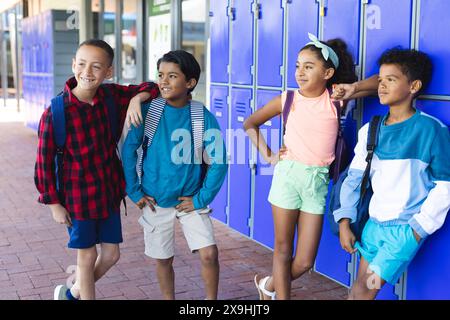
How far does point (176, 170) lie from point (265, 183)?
1769 millimetres

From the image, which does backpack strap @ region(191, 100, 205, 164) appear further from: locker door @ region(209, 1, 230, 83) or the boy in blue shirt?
locker door @ region(209, 1, 230, 83)

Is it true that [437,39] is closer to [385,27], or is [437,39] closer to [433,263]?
[385,27]

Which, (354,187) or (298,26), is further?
(298,26)

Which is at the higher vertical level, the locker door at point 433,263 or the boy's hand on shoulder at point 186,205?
the boy's hand on shoulder at point 186,205

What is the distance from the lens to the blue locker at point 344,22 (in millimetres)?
3812

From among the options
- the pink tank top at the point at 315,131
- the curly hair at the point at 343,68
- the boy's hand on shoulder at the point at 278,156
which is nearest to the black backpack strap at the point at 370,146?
the pink tank top at the point at 315,131

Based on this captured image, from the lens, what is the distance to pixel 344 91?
3363 millimetres

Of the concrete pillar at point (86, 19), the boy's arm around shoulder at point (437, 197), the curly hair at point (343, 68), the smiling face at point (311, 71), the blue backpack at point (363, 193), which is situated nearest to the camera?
the boy's arm around shoulder at point (437, 197)

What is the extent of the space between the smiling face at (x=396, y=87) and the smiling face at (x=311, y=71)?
41 cm

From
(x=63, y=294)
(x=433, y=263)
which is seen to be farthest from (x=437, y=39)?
(x=63, y=294)

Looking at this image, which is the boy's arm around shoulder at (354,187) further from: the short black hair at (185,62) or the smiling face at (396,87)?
the short black hair at (185,62)

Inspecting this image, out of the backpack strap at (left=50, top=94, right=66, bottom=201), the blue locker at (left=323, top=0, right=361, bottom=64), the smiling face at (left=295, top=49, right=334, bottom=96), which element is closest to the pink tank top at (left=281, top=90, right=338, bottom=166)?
the smiling face at (left=295, top=49, right=334, bottom=96)

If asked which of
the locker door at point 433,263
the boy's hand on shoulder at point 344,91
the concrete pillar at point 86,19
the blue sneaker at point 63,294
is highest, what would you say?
the concrete pillar at point 86,19

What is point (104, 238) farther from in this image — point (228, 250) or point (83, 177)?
point (228, 250)
